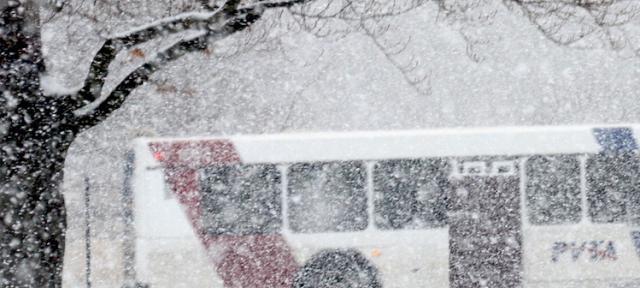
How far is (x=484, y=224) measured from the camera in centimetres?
1084

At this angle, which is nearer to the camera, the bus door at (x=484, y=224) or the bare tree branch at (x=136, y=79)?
the bare tree branch at (x=136, y=79)

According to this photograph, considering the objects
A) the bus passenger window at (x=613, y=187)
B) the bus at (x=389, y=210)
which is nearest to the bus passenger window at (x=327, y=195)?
the bus at (x=389, y=210)

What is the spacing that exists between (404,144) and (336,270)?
64.4 inches

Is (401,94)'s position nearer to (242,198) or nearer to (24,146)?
(242,198)

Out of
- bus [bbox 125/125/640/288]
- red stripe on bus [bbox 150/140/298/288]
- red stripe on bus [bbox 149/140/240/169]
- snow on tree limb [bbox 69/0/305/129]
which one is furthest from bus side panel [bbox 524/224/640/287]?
snow on tree limb [bbox 69/0/305/129]

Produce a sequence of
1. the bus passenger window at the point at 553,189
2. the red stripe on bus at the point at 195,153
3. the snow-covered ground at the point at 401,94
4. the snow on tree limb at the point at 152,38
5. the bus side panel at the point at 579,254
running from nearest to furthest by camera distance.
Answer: the snow on tree limb at the point at 152,38, the bus side panel at the point at 579,254, the red stripe on bus at the point at 195,153, the bus passenger window at the point at 553,189, the snow-covered ground at the point at 401,94

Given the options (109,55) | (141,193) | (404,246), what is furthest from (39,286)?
(404,246)

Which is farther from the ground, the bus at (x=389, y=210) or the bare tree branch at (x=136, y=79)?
the bare tree branch at (x=136, y=79)

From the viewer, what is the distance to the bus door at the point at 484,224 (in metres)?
10.6

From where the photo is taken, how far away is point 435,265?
1056 cm

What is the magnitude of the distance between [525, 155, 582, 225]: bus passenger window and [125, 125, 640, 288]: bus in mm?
16

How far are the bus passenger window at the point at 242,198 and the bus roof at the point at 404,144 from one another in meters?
0.18

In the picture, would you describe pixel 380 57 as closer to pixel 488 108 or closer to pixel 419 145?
pixel 488 108

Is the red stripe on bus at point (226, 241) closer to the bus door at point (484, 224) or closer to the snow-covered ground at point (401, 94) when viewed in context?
the bus door at point (484, 224)
